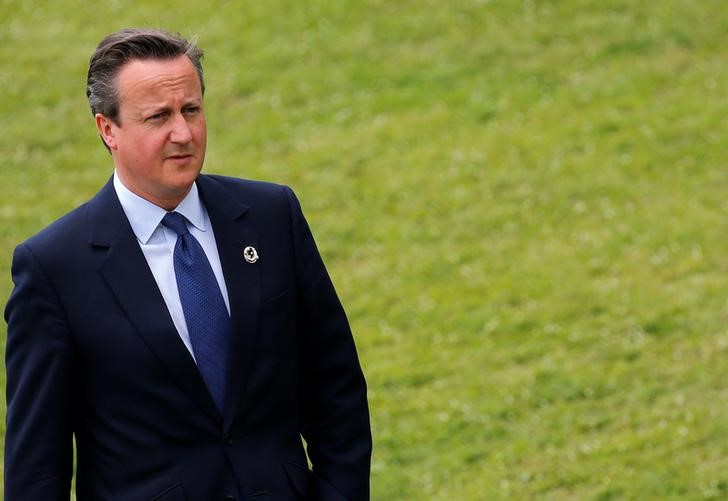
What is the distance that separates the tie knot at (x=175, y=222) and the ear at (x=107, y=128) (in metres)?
0.29

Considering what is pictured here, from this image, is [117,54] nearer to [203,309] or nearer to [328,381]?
[203,309]

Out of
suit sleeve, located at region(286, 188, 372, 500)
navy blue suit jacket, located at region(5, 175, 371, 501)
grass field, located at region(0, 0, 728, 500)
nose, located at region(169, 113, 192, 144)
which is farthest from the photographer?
grass field, located at region(0, 0, 728, 500)

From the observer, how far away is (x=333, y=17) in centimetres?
1967

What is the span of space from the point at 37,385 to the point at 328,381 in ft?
3.27

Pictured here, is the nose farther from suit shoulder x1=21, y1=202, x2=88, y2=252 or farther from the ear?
suit shoulder x1=21, y1=202, x2=88, y2=252

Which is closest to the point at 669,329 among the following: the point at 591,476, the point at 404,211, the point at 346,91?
the point at 591,476

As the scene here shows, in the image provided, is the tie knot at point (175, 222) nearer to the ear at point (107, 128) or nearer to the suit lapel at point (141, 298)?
the suit lapel at point (141, 298)

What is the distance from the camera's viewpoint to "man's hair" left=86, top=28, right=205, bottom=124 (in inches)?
171

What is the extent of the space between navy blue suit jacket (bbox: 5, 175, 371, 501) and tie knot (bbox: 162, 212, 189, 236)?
0.12 m

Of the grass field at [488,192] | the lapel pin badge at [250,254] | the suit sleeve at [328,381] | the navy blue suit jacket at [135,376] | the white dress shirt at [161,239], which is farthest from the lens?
the grass field at [488,192]

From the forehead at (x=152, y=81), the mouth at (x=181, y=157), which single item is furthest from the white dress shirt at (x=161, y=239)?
the forehead at (x=152, y=81)

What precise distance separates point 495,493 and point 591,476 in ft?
2.26

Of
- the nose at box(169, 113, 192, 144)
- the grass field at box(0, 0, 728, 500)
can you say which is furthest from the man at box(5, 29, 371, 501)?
the grass field at box(0, 0, 728, 500)

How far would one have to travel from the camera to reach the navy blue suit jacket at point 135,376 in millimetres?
4383
